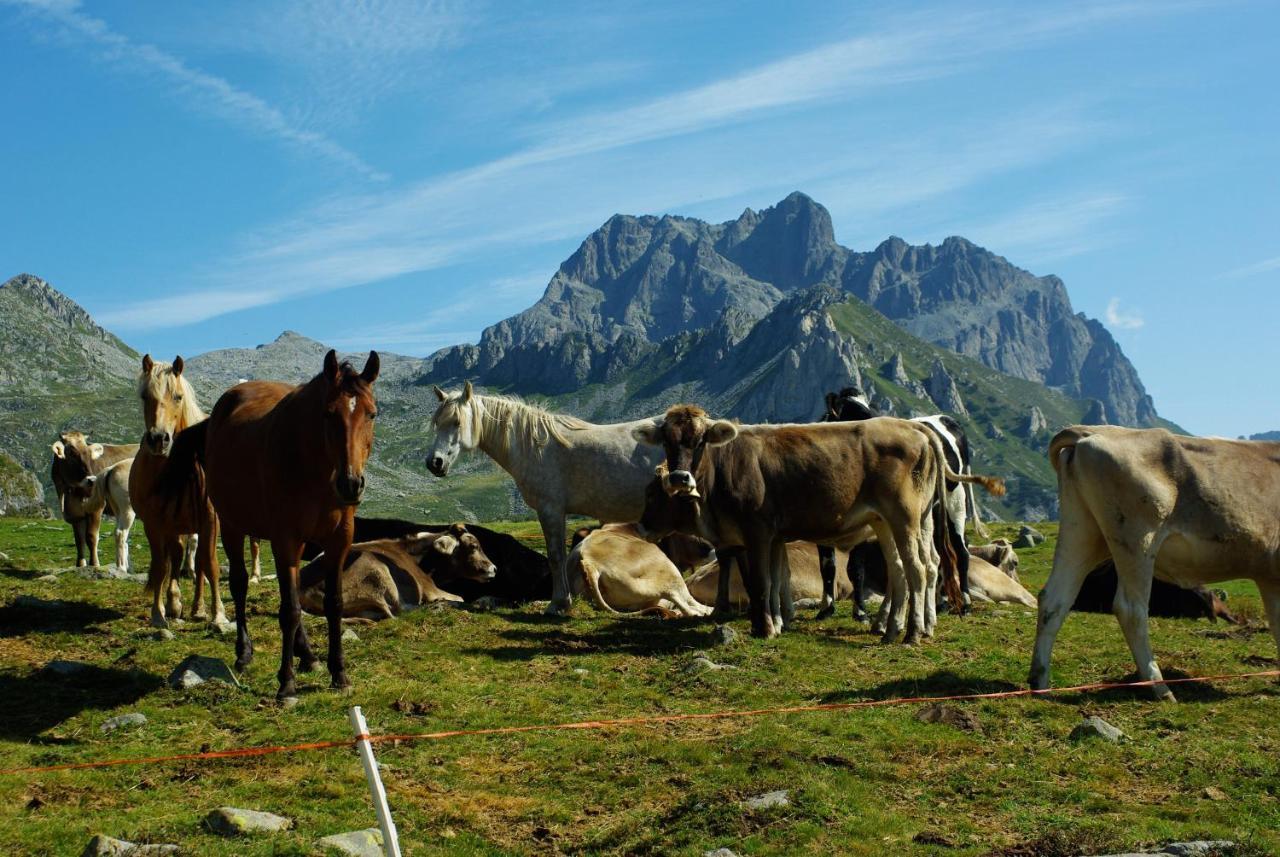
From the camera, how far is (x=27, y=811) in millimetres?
7820

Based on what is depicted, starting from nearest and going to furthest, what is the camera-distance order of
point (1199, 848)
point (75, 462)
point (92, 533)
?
1. point (1199, 848)
2. point (92, 533)
3. point (75, 462)

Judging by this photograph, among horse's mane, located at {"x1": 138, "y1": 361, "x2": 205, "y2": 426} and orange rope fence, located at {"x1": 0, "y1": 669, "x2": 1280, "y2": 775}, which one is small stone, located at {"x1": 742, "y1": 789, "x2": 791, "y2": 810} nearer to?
orange rope fence, located at {"x1": 0, "y1": 669, "x2": 1280, "y2": 775}

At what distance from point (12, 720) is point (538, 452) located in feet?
31.5

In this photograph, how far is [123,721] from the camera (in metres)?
10.0

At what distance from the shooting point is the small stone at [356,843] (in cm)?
714

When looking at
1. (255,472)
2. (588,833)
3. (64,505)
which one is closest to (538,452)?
(255,472)

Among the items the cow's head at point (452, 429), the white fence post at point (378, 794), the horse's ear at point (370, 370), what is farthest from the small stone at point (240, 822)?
the cow's head at point (452, 429)

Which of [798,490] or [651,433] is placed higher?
[651,433]

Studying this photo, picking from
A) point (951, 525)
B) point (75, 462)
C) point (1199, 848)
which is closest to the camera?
point (1199, 848)

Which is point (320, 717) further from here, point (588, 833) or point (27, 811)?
point (588, 833)

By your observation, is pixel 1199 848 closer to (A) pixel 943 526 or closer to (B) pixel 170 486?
(A) pixel 943 526

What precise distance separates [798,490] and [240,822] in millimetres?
9471

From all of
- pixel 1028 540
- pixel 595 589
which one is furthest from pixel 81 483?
pixel 1028 540

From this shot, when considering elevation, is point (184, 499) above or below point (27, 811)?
above
